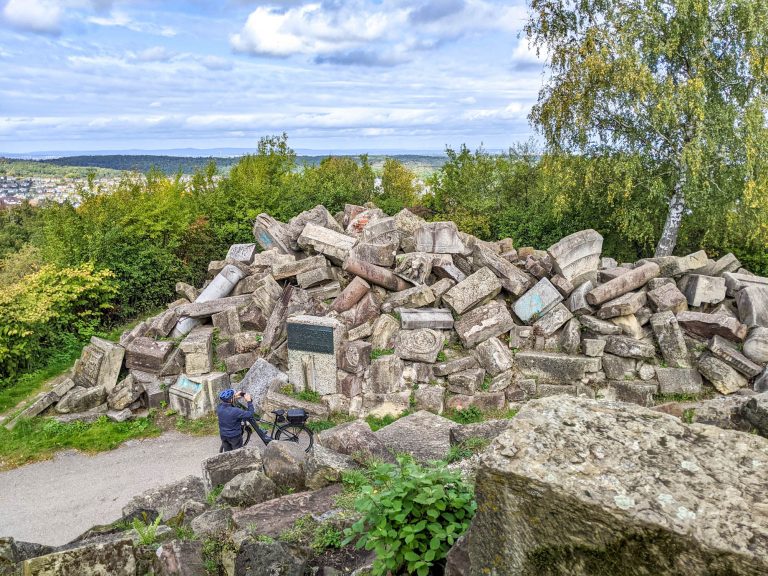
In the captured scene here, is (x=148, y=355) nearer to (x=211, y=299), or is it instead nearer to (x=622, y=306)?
(x=211, y=299)

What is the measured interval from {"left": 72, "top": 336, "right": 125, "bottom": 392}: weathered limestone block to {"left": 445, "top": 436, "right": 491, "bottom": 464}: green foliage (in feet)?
27.4

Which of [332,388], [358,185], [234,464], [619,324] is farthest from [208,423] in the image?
[358,185]

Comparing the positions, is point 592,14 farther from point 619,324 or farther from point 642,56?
point 619,324

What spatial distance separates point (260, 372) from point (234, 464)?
179 inches

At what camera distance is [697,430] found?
2.68 meters

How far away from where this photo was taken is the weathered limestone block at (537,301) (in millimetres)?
10930

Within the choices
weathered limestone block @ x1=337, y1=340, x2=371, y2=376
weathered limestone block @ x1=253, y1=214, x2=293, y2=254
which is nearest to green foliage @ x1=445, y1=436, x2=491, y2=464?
weathered limestone block @ x1=337, y1=340, x2=371, y2=376

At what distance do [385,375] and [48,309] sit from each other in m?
8.14

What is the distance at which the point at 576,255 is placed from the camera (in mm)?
11297

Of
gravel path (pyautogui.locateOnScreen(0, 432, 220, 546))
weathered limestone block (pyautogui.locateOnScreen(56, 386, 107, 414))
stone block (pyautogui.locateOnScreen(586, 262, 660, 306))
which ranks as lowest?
gravel path (pyautogui.locateOnScreen(0, 432, 220, 546))

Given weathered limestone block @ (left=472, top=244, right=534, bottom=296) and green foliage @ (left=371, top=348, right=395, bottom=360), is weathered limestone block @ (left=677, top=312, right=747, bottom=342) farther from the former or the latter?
green foliage @ (left=371, top=348, right=395, bottom=360)

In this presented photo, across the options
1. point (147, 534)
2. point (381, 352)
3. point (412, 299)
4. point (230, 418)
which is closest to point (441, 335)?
point (412, 299)

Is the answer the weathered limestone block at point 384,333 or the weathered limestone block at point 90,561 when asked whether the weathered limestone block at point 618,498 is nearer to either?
the weathered limestone block at point 90,561

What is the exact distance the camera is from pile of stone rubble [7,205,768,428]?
10.1m
